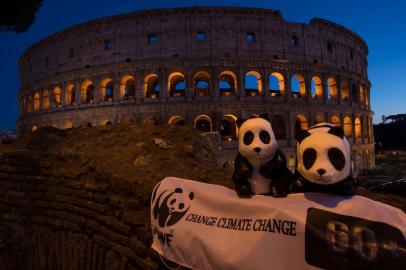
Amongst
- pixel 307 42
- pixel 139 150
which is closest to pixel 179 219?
pixel 139 150

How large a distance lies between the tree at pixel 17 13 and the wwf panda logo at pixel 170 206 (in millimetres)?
10814

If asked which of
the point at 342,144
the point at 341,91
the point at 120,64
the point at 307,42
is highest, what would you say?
the point at 307,42

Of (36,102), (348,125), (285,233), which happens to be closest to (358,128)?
(348,125)

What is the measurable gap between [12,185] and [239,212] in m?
4.91

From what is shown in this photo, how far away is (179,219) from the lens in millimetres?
2777

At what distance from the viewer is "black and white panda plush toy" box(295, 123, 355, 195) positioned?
214cm

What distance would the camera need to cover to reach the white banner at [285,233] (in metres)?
1.69

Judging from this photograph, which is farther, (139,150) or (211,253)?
(139,150)

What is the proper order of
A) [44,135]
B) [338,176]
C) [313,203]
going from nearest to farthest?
[313,203], [338,176], [44,135]

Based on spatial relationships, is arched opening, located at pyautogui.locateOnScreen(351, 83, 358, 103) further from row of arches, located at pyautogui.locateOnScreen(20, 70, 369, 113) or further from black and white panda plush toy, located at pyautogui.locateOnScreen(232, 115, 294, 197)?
black and white panda plush toy, located at pyautogui.locateOnScreen(232, 115, 294, 197)

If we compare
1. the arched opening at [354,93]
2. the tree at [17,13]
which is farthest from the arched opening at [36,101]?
the arched opening at [354,93]

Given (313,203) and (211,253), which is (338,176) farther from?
(211,253)

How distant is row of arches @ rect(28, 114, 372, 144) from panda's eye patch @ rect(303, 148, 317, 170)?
64.7 feet

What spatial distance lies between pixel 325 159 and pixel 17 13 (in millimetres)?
12349
